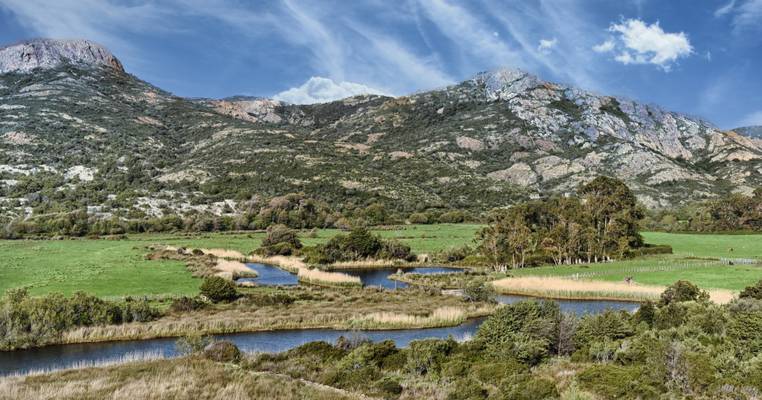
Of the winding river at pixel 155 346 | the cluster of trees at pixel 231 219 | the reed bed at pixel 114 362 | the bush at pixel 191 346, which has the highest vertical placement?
the cluster of trees at pixel 231 219

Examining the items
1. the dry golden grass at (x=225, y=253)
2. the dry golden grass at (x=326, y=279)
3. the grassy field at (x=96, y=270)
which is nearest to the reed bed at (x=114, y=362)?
the grassy field at (x=96, y=270)

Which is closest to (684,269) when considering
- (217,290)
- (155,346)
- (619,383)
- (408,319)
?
(408,319)

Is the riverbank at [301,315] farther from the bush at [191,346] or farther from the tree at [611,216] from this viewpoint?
the tree at [611,216]

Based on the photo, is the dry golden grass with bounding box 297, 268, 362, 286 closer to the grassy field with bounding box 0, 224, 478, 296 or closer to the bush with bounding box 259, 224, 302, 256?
the grassy field with bounding box 0, 224, 478, 296

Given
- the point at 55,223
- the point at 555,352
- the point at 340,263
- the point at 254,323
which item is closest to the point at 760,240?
the point at 340,263

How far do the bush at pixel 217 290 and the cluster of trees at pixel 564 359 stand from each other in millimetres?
21447

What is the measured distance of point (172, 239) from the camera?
11075 centimetres

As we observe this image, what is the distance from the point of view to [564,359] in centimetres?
2661

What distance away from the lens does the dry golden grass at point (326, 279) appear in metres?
64.4

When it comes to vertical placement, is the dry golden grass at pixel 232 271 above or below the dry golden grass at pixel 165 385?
above

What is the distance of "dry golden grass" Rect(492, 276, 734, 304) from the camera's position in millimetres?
51188

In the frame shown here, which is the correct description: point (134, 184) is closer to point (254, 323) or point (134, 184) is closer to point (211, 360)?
point (254, 323)

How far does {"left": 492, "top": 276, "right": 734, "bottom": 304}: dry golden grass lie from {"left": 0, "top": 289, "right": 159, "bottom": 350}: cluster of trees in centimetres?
3678

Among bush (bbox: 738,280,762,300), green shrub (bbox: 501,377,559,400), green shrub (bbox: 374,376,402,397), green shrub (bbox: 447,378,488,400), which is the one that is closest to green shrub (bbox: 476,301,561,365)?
green shrub (bbox: 447,378,488,400)
